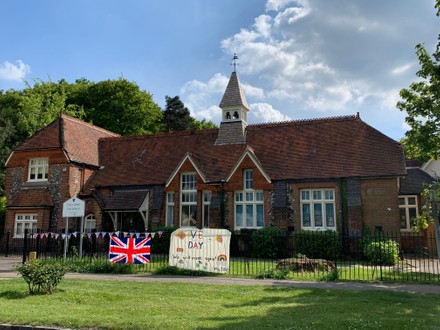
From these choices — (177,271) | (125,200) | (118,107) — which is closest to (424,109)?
(177,271)

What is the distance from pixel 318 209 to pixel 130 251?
12.4m

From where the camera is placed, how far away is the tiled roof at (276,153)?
24.5 metres

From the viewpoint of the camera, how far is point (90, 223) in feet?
93.5

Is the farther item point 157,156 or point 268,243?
point 157,156

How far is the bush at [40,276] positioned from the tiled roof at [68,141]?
59.7 ft

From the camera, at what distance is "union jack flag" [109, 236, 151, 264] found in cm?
1681

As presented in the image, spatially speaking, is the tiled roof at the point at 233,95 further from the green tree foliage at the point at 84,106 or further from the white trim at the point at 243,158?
the green tree foliage at the point at 84,106

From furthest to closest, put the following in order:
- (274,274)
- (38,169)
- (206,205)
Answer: (38,169)
(206,205)
(274,274)

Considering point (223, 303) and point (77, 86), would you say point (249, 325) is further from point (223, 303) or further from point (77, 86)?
point (77, 86)

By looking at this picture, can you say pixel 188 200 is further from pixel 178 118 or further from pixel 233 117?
pixel 178 118

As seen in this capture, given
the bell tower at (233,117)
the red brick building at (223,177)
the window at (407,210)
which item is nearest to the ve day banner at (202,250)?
the red brick building at (223,177)

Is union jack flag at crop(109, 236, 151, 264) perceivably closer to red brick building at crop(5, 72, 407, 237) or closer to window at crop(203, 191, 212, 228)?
red brick building at crop(5, 72, 407, 237)

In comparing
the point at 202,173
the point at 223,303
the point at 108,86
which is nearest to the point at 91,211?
the point at 202,173

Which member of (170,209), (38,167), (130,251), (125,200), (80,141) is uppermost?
(80,141)
